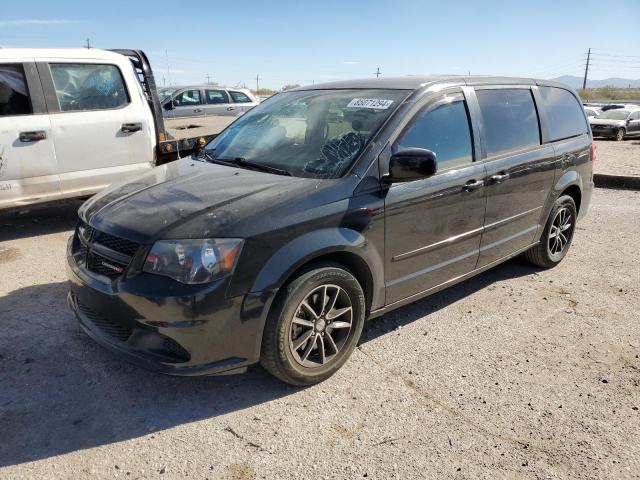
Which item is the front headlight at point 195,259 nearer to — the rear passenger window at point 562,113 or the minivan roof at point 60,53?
the rear passenger window at point 562,113

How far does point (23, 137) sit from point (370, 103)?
12.4ft

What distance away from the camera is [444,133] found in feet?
11.8

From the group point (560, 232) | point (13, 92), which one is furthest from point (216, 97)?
point (560, 232)

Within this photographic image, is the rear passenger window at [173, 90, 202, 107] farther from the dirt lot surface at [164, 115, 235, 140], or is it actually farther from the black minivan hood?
the black minivan hood

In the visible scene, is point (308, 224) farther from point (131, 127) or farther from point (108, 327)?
point (131, 127)

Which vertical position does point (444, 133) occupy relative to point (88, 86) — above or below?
below

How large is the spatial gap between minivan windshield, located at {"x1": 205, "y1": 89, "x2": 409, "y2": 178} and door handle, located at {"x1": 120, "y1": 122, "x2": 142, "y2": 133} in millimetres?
2192

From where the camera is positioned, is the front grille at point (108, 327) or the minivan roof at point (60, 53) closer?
the front grille at point (108, 327)

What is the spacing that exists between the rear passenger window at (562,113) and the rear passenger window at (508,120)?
0.27 meters

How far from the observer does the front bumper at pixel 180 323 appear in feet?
8.35

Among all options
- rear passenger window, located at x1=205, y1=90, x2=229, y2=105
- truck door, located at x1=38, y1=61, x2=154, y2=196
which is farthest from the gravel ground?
rear passenger window, located at x1=205, y1=90, x2=229, y2=105

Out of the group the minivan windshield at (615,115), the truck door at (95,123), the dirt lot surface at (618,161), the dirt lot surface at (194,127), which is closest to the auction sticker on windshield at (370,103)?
the truck door at (95,123)

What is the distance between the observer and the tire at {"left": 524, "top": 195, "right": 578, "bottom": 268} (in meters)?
4.80

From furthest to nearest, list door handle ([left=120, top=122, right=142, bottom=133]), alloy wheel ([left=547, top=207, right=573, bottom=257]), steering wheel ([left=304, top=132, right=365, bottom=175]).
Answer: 1. door handle ([left=120, top=122, right=142, bottom=133])
2. alloy wheel ([left=547, top=207, right=573, bottom=257])
3. steering wheel ([left=304, top=132, right=365, bottom=175])
